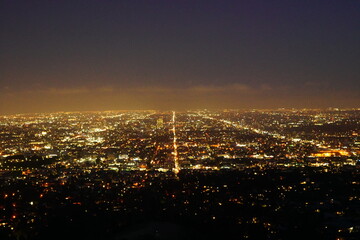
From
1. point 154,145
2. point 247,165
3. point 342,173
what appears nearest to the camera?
point 342,173

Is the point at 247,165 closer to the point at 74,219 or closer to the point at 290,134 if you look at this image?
the point at 74,219

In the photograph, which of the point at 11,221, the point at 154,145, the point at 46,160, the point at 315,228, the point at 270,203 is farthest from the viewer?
the point at 154,145

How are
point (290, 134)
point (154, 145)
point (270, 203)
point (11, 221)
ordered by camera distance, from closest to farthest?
1. point (11, 221)
2. point (270, 203)
3. point (154, 145)
4. point (290, 134)

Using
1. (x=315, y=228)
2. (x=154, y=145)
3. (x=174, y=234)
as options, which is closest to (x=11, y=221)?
(x=174, y=234)

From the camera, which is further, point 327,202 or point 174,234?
point 327,202

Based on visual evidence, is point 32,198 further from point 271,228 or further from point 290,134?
point 290,134

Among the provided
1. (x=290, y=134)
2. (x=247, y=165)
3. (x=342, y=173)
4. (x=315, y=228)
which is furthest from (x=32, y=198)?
(x=290, y=134)
